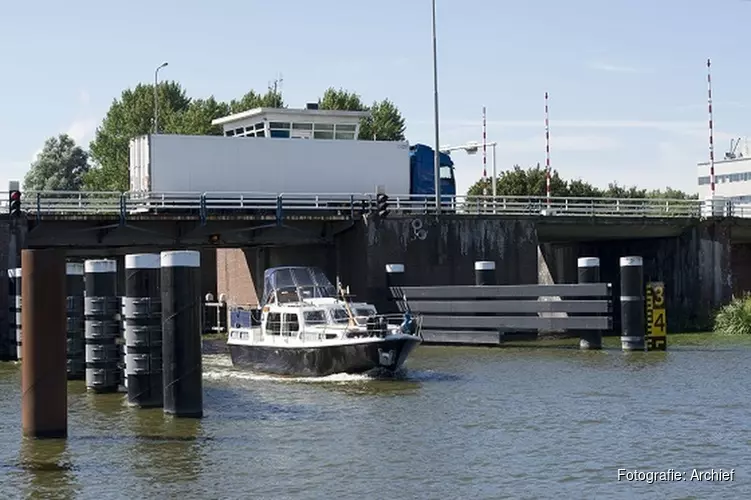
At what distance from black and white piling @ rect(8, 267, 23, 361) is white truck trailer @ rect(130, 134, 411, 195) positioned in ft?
30.2

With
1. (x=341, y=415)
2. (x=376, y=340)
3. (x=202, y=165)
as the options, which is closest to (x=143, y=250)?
(x=202, y=165)

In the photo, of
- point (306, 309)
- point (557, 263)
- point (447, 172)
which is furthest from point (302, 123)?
point (306, 309)

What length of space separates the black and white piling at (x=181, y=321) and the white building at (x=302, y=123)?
2879 cm

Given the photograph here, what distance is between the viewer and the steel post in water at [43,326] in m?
A: 21.2

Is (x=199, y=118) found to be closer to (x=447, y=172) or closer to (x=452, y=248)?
(x=447, y=172)

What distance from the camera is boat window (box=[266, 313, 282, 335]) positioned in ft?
114

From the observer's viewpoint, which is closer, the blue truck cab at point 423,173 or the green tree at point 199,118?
the blue truck cab at point 423,173

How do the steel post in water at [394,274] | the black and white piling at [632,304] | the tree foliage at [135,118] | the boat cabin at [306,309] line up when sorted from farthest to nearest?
the tree foliage at [135,118] < the steel post in water at [394,274] < the black and white piling at [632,304] < the boat cabin at [306,309]

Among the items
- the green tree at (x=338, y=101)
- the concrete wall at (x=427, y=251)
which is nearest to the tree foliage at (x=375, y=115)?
the green tree at (x=338, y=101)

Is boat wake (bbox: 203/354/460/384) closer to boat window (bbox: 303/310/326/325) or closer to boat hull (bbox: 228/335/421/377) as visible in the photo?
boat hull (bbox: 228/335/421/377)

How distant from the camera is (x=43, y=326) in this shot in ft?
69.9

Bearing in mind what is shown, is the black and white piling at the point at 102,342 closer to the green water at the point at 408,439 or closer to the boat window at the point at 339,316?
the green water at the point at 408,439

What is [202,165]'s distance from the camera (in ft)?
160

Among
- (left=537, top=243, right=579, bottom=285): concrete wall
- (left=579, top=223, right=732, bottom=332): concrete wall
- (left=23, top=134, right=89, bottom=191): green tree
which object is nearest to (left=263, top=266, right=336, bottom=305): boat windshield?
(left=579, top=223, right=732, bottom=332): concrete wall
